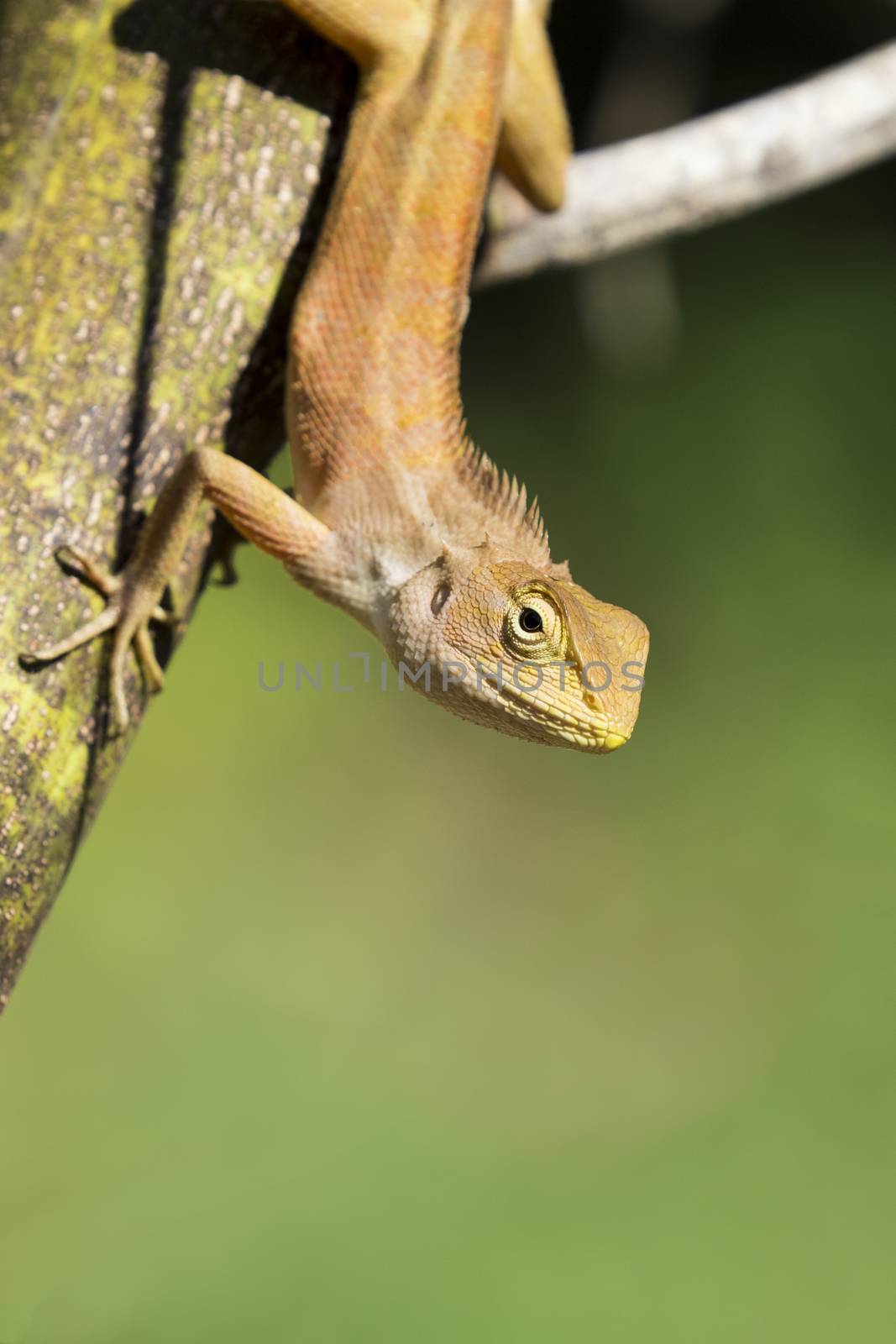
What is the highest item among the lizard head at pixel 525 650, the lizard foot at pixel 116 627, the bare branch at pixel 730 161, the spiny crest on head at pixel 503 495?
the bare branch at pixel 730 161

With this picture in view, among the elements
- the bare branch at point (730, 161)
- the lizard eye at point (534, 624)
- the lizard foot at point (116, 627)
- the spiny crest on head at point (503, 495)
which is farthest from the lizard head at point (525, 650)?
the bare branch at point (730, 161)

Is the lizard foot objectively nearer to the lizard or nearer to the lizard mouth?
the lizard

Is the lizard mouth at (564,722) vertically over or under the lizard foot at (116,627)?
over

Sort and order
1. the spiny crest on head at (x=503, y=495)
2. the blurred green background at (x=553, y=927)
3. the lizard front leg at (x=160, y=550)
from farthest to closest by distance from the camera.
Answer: the blurred green background at (x=553, y=927) < the spiny crest on head at (x=503, y=495) < the lizard front leg at (x=160, y=550)

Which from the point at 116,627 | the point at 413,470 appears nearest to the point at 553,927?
the point at 413,470

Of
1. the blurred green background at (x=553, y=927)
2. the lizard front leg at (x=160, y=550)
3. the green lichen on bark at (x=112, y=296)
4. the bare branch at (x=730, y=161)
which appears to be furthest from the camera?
the blurred green background at (x=553, y=927)

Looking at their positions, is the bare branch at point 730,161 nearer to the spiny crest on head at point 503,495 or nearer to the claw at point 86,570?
the spiny crest on head at point 503,495

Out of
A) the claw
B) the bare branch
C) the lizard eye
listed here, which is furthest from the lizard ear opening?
the bare branch

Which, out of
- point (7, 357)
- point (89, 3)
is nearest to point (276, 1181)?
point (7, 357)

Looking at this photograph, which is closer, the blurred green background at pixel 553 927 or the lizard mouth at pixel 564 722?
the lizard mouth at pixel 564 722
